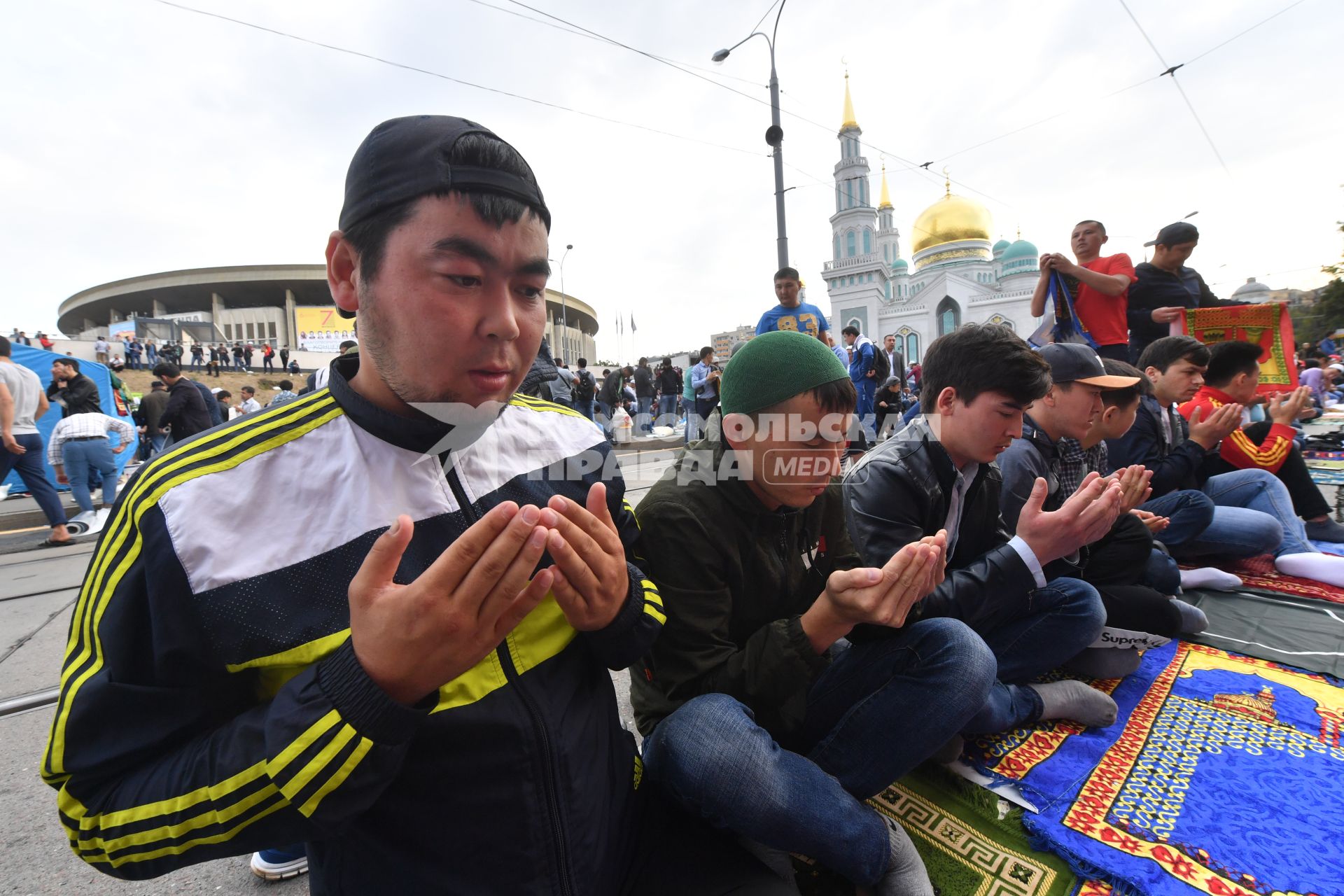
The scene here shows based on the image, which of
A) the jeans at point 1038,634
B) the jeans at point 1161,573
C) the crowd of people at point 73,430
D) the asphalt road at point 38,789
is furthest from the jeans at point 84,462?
the jeans at point 1161,573

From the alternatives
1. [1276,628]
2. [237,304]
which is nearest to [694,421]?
[1276,628]

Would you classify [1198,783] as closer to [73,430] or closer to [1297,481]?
[1297,481]

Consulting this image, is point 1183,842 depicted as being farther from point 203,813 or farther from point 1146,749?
point 203,813

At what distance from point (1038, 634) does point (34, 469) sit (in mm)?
8014

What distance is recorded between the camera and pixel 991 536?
226cm

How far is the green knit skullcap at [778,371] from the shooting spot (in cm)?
171

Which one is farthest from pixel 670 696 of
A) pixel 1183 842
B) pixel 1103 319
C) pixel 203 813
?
pixel 1103 319

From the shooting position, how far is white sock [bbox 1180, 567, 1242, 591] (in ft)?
10.8

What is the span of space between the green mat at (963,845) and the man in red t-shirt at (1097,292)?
4.07 m

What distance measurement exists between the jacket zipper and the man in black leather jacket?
1.26 meters

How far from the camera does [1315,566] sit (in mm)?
3312

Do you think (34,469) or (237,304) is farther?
(237,304)

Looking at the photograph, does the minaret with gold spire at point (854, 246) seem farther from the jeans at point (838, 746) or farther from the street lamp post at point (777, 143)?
the jeans at point (838, 746)

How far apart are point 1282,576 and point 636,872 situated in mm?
4364
